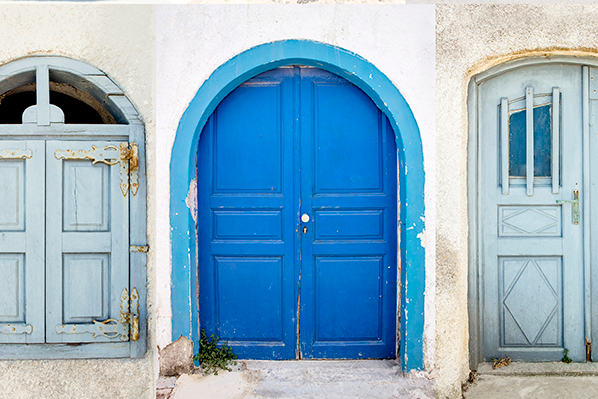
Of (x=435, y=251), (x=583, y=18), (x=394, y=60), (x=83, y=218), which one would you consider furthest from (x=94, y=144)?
(x=583, y=18)

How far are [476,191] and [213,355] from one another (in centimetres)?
232

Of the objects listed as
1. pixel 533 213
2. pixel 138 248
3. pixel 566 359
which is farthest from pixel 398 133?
pixel 566 359

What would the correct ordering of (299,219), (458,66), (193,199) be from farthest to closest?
(299,219) < (193,199) < (458,66)

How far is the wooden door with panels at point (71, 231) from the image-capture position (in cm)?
297

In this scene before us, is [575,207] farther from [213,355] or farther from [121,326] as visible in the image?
[121,326]

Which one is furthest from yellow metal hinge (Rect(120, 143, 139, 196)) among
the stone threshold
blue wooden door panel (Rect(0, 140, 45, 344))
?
the stone threshold

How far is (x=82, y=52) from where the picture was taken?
2.99 metres

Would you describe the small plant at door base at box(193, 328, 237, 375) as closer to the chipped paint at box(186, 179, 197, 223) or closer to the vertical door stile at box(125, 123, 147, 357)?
the vertical door stile at box(125, 123, 147, 357)

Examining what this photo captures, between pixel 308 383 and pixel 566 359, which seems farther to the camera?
pixel 566 359

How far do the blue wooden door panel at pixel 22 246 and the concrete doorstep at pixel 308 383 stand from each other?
114 cm

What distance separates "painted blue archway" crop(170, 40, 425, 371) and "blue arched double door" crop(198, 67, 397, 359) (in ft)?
0.66

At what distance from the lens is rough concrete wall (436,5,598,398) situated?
9.61ft

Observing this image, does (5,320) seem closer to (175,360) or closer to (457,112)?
(175,360)

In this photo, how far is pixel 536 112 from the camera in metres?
3.15
